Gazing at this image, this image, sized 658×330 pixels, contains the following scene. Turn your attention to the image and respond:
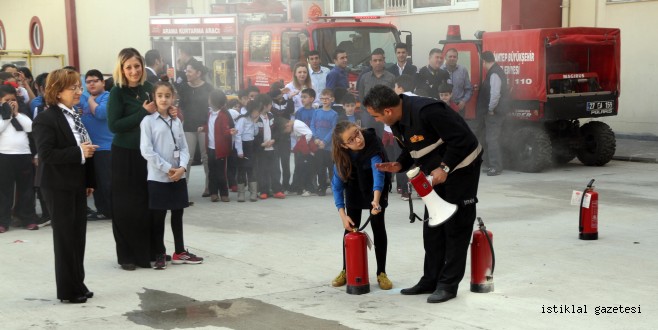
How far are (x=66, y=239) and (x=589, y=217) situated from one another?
15.5ft

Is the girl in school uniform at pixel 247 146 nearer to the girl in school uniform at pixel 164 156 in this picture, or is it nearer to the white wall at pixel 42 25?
the girl in school uniform at pixel 164 156

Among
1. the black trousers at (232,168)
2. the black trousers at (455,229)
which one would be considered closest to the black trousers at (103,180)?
the black trousers at (232,168)

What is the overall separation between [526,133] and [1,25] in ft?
76.7

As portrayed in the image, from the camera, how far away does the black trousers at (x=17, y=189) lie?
399 inches

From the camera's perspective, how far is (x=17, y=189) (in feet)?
33.8

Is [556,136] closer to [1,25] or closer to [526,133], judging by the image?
[526,133]

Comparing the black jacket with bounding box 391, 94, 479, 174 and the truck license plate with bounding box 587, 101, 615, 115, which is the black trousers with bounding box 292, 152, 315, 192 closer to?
the truck license plate with bounding box 587, 101, 615, 115

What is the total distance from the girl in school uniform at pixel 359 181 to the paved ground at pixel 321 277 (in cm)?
40

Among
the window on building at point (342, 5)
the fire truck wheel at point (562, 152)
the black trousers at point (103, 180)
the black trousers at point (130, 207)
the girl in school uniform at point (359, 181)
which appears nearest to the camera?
the girl in school uniform at point (359, 181)

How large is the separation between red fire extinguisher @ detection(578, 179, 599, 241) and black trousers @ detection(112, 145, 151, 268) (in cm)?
398

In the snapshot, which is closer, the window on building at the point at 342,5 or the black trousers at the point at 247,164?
the black trousers at the point at 247,164

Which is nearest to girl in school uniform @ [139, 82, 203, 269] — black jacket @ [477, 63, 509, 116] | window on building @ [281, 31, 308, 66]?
black jacket @ [477, 63, 509, 116]

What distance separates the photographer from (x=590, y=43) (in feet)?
46.5

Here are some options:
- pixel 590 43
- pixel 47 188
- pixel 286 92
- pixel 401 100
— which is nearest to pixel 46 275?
pixel 47 188
